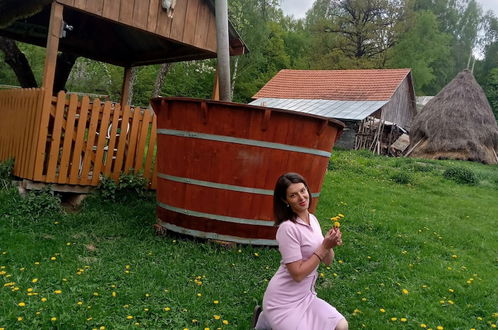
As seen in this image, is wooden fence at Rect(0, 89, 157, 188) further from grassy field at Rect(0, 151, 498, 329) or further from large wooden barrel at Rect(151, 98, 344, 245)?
large wooden barrel at Rect(151, 98, 344, 245)

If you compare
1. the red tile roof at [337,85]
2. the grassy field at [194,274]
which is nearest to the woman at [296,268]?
the grassy field at [194,274]

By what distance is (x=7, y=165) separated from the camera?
5.77 metres

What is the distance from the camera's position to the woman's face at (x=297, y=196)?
2.61 meters

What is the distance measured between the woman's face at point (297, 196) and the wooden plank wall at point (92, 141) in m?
3.70

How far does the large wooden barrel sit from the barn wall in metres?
19.3

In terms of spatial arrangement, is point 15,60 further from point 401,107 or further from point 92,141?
point 401,107

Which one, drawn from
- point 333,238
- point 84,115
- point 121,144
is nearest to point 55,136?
point 84,115

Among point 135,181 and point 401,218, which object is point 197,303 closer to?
point 135,181

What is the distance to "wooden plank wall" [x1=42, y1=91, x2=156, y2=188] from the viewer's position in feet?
17.6

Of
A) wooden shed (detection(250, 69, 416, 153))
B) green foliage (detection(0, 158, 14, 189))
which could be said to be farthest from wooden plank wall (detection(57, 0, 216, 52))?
wooden shed (detection(250, 69, 416, 153))

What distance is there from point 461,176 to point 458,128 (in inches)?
348

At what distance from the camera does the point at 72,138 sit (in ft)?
18.0

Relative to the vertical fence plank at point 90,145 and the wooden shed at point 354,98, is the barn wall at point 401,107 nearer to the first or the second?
the wooden shed at point 354,98

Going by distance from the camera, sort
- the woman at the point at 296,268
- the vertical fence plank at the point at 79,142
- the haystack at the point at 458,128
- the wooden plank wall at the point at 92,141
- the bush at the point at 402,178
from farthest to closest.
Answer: the haystack at the point at 458,128, the bush at the point at 402,178, the vertical fence plank at the point at 79,142, the wooden plank wall at the point at 92,141, the woman at the point at 296,268
